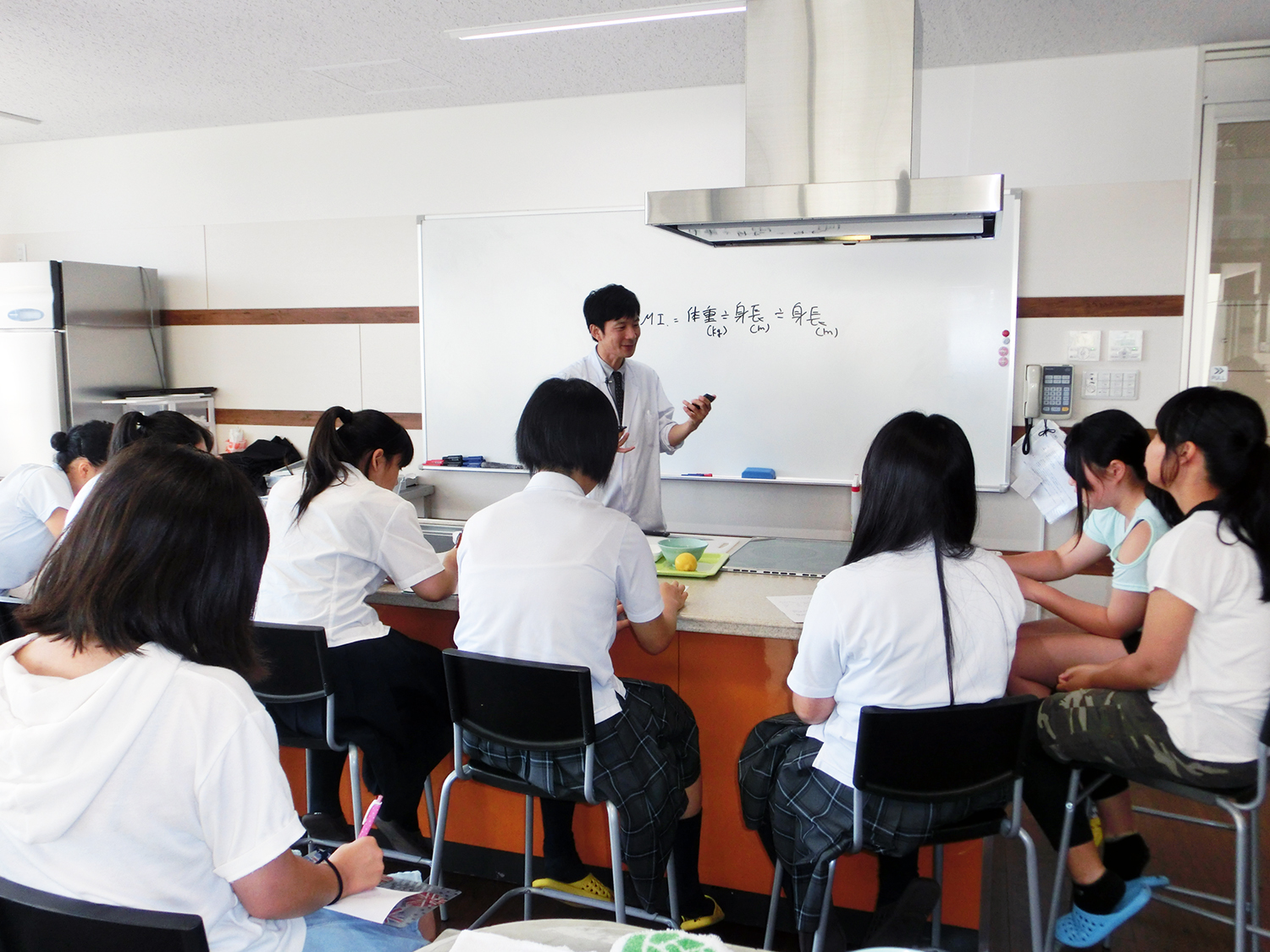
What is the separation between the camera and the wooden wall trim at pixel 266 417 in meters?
4.79

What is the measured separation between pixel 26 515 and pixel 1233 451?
10.2 ft

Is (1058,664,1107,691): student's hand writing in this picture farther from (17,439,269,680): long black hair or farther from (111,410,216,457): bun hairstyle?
(111,410,216,457): bun hairstyle

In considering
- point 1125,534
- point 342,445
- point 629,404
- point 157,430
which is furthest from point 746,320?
point 157,430

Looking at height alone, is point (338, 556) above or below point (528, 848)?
above

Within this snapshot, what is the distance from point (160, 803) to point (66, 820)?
8 cm

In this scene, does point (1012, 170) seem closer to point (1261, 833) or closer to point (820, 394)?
point (820, 394)

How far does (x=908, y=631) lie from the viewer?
151cm

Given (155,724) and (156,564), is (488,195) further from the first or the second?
(155,724)

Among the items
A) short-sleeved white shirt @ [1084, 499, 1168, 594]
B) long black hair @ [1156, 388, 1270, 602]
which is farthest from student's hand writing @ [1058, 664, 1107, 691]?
long black hair @ [1156, 388, 1270, 602]

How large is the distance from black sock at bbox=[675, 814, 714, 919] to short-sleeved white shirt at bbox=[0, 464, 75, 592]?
204cm

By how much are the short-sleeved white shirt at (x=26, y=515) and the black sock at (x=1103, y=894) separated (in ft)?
9.52

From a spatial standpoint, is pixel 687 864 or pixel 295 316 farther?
pixel 295 316

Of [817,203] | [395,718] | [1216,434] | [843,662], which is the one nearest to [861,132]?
[817,203]

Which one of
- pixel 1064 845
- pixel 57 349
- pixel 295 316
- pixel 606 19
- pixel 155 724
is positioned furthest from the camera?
pixel 295 316
